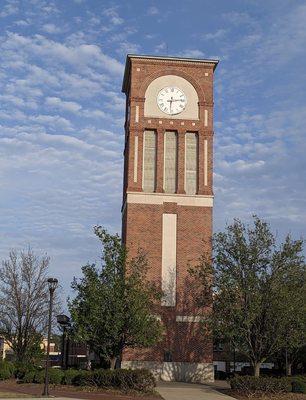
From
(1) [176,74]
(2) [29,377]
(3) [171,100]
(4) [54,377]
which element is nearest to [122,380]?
(4) [54,377]

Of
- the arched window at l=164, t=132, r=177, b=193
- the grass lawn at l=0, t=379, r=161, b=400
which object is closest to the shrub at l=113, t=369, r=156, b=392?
the grass lawn at l=0, t=379, r=161, b=400

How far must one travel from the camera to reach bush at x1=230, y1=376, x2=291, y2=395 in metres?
29.1

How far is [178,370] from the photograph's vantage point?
4016 centimetres

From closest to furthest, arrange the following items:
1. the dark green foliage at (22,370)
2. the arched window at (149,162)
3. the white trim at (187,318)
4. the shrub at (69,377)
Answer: the shrub at (69,377) < the dark green foliage at (22,370) < the white trim at (187,318) < the arched window at (149,162)

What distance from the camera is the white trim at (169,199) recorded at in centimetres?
4272

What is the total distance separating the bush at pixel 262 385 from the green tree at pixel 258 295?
238 cm

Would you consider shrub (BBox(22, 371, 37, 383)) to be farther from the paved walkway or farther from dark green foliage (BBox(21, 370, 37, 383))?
the paved walkway

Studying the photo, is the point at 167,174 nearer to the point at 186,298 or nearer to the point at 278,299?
the point at 186,298

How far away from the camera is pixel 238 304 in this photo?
3206 centimetres

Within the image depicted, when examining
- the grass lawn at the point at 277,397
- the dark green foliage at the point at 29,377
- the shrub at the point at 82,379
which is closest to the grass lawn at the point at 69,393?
the shrub at the point at 82,379

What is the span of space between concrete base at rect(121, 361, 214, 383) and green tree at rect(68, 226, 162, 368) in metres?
6.52

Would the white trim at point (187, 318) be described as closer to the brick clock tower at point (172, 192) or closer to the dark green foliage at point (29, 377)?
the brick clock tower at point (172, 192)

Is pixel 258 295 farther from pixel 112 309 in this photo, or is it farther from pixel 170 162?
pixel 170 162

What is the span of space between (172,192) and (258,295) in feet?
44.8
